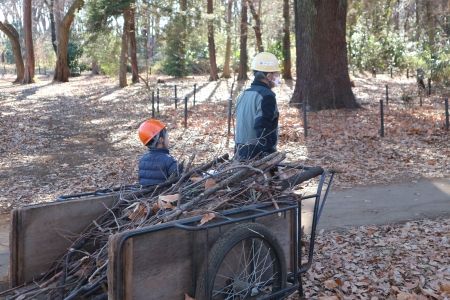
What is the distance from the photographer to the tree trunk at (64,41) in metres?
39.3

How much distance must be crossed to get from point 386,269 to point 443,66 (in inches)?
818

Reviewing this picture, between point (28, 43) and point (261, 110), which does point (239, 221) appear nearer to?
point (261, 110)

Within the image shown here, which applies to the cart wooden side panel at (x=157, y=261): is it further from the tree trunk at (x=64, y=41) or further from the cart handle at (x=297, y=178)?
the tree trunk at (x=64, y=41)

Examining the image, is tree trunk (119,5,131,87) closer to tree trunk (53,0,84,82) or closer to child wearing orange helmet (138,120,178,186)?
tree trunk (53,0,84,82)

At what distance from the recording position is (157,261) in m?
3.65

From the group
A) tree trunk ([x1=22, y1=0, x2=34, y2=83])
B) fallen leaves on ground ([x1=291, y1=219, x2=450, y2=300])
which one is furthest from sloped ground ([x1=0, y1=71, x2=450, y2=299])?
tree trunk ([x1=22, y1=0, x2=34, y2=83])

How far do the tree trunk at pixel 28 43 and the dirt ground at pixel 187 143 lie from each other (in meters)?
17.6

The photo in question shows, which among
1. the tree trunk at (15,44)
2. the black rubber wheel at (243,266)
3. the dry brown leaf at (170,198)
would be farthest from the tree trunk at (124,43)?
the black rubber wheel at (243,266)

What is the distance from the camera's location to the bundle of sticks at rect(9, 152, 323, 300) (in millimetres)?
4145

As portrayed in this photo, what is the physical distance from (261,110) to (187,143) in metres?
8.88

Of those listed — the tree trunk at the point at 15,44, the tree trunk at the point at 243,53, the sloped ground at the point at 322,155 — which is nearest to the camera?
the sloped ground at the point at 322,155

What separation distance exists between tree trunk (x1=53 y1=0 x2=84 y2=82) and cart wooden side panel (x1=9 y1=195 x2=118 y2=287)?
3656 centimetres

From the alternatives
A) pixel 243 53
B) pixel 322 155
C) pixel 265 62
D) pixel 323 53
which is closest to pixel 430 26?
pixel 243 53

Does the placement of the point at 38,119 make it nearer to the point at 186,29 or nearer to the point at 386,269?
the point at 186,29
